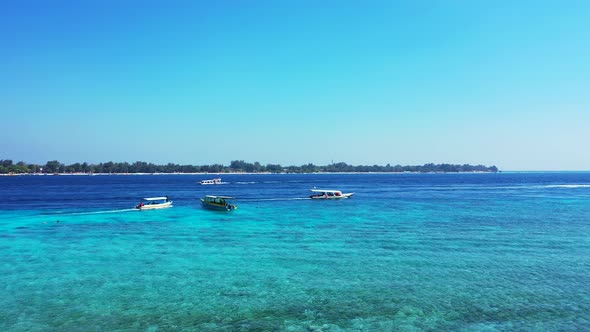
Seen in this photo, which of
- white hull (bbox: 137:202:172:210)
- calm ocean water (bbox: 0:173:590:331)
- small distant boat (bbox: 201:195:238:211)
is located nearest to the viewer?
calm ocean water (bbox: 0:173:590:331)

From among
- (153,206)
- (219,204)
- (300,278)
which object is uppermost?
(219,204)

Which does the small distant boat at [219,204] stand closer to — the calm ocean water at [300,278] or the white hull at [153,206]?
the white hull at [153,206]

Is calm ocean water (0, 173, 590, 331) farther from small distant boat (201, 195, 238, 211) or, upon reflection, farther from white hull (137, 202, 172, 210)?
white hull (137, 202, 172, 210)

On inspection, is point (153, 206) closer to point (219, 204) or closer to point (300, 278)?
point (219, 204)

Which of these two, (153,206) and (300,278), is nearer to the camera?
(300,278)

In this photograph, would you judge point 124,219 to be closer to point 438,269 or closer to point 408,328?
point 438,269

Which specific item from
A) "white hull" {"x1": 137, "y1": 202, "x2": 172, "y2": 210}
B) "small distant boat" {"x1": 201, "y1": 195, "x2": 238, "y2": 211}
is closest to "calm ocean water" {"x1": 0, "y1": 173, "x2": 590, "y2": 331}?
"small distant boat" {"x1": 201, "y1": 195, "x2": 238, "y2": 211}

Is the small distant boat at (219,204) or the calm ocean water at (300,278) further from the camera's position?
the small distant boat at (219,204)

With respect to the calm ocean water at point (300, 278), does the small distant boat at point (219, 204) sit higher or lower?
higher

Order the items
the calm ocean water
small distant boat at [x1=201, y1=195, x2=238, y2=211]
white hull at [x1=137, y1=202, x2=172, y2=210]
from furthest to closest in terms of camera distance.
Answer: white hull at [x1=137, y1=202, x2=172, y2=210] → small distant boat at [x1=201, y1=195, x2=238, y2=211] → the calm ocean water

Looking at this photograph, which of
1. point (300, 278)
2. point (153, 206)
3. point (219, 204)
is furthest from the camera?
point (153, 206)

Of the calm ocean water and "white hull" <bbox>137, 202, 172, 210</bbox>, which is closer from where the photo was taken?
the calm ocean water

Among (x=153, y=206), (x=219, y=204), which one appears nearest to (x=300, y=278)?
(x=219, y=204)

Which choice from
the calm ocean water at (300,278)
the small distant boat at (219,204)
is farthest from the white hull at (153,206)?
the calm ocean water at (300,278)
